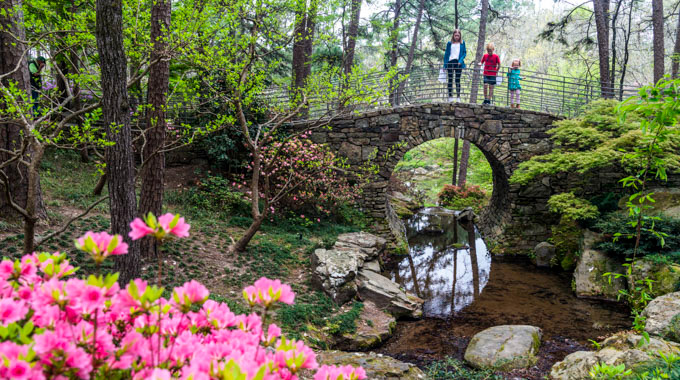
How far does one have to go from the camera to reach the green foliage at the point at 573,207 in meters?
8.96

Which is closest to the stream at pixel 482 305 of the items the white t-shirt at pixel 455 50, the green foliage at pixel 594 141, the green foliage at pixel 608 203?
the green foliage at pixel 608 203

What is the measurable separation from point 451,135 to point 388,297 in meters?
5.48

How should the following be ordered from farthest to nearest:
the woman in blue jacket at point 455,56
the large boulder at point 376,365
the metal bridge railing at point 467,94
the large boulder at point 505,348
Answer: the woman in blue jacket at point 455,56 < the metal bridge railing at point 467,94 < the large boulder at point 505,348 < the large boulder at point 376,365

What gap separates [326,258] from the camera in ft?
22.7

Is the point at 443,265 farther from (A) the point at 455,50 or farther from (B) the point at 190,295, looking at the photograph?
(B) the point at 190,295

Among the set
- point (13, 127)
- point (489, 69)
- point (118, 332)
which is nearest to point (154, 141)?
point (13, 127)

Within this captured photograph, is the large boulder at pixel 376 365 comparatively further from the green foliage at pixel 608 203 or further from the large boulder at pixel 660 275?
the green foliage at pixel 608 203

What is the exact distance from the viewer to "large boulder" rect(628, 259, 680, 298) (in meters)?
6.47

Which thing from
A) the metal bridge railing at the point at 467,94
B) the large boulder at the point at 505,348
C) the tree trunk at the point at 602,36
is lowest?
the large boulder at the point at 505,348

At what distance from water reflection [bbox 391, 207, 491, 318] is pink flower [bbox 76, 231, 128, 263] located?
678 centimetres

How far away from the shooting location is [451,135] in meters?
10.8

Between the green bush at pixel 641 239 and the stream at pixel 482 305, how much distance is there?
1.08 m

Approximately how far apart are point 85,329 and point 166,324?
19cm

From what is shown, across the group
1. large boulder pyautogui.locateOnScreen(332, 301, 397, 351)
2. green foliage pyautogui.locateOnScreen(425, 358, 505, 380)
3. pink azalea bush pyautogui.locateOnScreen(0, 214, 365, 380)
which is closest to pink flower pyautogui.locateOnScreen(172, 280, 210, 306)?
pink azalea bush pyautogui.locateOnScreen(0, 214, 365, 380)
